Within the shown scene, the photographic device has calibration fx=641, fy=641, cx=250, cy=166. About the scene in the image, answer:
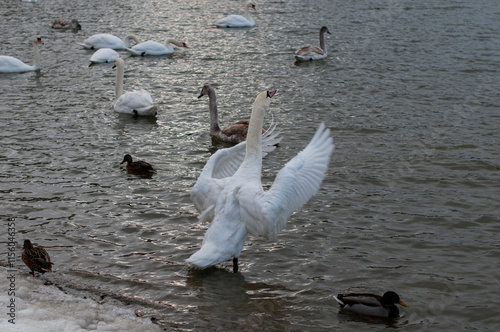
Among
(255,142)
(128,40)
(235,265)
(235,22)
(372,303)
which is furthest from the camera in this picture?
(235,22)

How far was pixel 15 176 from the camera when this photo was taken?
33.4ft

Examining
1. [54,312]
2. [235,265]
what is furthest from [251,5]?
[54,312]

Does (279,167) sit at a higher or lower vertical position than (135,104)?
lower

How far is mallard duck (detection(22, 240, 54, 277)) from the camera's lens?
281 inches

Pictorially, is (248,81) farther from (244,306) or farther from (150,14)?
(150,14)

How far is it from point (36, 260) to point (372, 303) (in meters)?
3.68

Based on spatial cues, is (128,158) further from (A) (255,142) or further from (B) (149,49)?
(B) (149,49)

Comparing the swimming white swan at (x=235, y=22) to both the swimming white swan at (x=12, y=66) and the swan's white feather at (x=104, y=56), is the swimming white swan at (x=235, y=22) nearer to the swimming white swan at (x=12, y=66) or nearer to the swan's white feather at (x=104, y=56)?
the swan's white feather at (x=104, y=56)

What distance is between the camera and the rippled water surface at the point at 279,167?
277 inches

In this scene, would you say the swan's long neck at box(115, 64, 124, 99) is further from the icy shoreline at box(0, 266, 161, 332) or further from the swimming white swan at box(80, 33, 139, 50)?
the icy shoreline at box(0, 266, 161, 332)

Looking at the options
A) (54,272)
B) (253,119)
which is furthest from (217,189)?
(54,272)

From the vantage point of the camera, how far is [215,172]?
849cm

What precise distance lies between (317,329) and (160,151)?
614 centimetres

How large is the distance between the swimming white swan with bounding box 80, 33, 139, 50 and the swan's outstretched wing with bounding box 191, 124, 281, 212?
12993 millimetres
